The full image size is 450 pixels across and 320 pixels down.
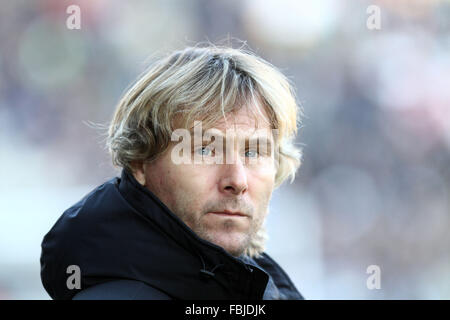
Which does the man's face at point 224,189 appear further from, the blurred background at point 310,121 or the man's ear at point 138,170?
the blurred background at point 310,121

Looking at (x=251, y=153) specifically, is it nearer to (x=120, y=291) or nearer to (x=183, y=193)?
(x=183, y=193)

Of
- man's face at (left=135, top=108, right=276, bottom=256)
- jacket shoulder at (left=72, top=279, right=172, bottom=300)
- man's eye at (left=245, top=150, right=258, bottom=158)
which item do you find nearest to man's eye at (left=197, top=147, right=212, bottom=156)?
man's face at (left=135, top=108, right=276, bottom=256)

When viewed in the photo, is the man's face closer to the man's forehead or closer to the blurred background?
the man's forehead

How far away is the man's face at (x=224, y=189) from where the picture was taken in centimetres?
129

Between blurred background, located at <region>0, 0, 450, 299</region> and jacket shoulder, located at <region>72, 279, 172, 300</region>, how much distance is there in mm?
2888

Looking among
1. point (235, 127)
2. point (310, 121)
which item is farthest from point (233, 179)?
point (310, 121)

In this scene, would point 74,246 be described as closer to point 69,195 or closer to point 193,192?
point 193,192

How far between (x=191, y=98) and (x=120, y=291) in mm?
504

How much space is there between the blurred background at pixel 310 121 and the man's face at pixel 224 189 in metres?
2.72

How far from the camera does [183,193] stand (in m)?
1.32

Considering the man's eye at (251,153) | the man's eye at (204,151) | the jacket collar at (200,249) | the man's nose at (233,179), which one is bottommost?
the jacket collar at (200,249)

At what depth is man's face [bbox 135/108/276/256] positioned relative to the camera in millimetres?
1290

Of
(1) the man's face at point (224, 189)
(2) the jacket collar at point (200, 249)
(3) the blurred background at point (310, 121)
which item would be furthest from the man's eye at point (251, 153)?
(3) the blurred background at point (310, 121)
